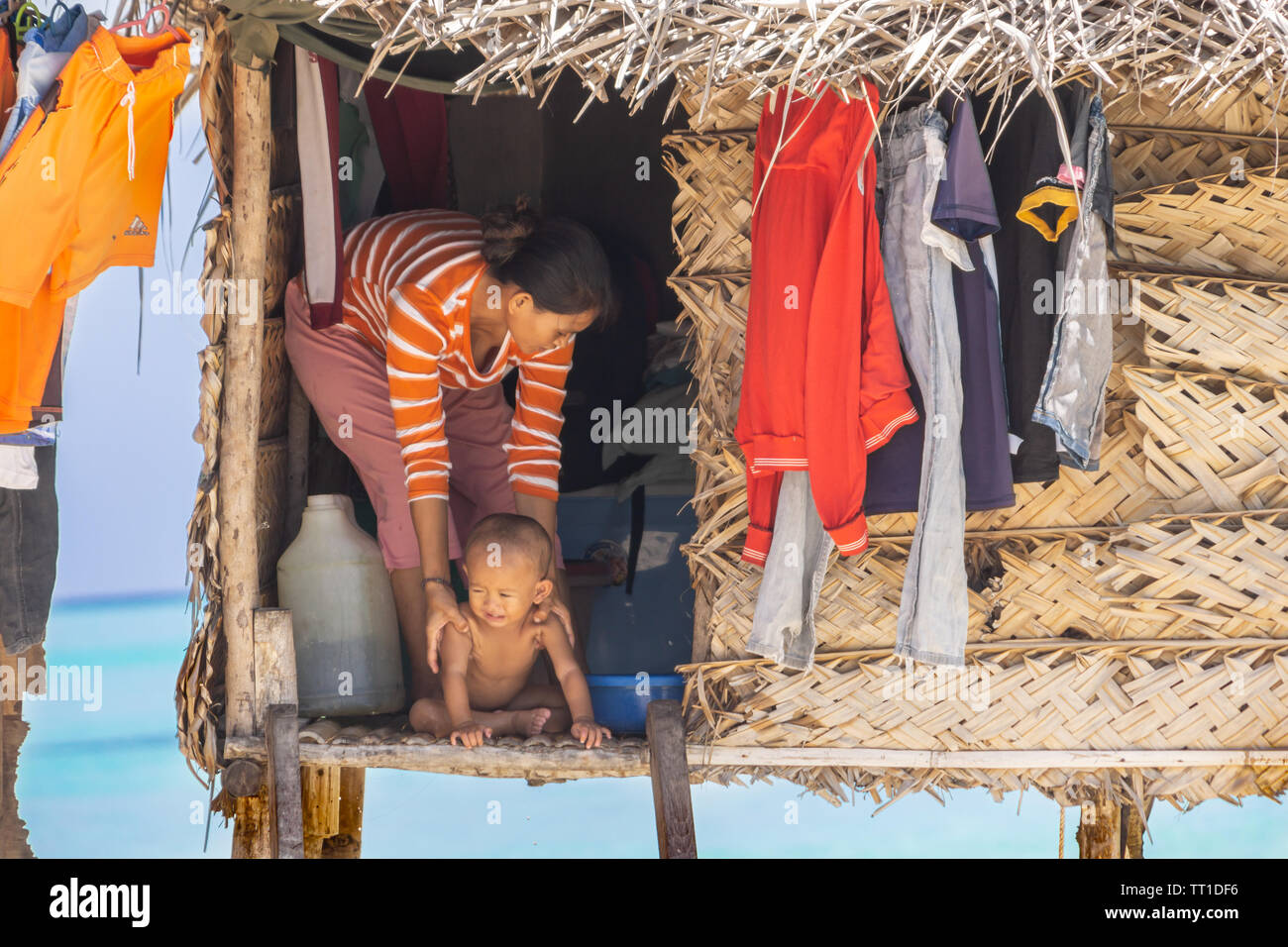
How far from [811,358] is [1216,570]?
1278mm

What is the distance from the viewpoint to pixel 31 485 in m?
3.34

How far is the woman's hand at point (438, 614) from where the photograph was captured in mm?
3350

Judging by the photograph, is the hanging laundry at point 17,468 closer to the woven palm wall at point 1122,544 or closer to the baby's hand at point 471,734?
the baby's hand at point 471,734

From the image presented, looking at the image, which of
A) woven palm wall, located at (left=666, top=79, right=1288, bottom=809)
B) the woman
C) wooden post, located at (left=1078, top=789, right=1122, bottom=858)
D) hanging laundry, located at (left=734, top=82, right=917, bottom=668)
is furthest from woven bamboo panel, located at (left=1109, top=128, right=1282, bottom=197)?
wooden post, located at (left=1078, top=789, right=1122, bottom=858)

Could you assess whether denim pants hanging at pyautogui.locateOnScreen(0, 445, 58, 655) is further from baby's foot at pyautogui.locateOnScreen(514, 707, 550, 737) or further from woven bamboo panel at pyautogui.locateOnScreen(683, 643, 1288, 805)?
woven bamboo panel at pyautogui.locateOnScreen(683, 643, 1288, 805)

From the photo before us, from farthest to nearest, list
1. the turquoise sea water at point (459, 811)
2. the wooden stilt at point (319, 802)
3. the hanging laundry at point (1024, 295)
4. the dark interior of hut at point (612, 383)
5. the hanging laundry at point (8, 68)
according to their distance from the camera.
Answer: the turquoise sea water at point (459, 811) → the dark interior of hut at point (612, 383) → the wooden stilt at point (319, 802) → the hanging laundry at point (8, 68) → the hanging laundry at point (1024, 295)

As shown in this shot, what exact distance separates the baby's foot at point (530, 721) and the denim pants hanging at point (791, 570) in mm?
673

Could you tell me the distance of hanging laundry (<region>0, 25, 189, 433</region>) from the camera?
2926 mm

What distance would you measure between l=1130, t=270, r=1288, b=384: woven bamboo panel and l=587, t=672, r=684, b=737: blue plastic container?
153 centimetres

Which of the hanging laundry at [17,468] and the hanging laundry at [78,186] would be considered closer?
the hanging laundry at [78,186]

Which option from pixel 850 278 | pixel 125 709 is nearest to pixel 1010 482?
pixel 850 278

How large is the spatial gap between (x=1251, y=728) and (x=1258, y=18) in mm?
1806

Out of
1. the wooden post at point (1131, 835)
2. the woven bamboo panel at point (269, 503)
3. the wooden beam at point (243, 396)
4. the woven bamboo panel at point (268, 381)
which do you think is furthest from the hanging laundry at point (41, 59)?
the wooden post at point (1131, 835)

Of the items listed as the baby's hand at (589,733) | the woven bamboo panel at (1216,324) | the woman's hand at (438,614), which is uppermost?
the woven bamboo panel at (1216,324)
